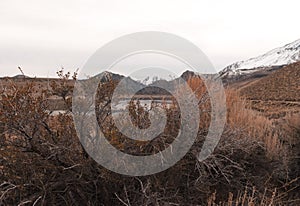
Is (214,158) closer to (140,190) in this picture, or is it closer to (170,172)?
(170,172)

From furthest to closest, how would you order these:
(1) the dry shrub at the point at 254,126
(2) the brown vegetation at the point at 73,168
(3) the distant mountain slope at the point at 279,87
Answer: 1. (3) the distant mountain slope at the point at 279,87
2. (1) the dry shrub at the point at 254,126
3. (2) the brown vegetation at the point at 73,168

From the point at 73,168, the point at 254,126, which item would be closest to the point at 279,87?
the point at 254,126

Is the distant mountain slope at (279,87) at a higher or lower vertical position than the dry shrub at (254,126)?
higher

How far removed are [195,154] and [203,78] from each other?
8.18ft

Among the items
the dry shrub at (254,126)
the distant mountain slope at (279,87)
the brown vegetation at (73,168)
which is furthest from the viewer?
the distant mountain slope at (279,87)

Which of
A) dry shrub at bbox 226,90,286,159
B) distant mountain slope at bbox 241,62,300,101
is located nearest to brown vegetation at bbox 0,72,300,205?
dry shrub at bbox 226,90,286,159

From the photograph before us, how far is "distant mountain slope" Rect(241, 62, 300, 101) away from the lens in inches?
1352

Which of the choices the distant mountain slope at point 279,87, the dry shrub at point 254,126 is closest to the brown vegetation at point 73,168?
the dry shrub at point 254,126

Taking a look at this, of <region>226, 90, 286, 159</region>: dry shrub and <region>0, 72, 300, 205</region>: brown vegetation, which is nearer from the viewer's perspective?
<region>0, 72, 300, 205</region>: brown vegetation

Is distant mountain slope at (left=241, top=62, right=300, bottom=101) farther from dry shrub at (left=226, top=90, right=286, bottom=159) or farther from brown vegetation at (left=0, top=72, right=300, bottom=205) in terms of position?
brown vegetation at (left=0, top=72, right=300, bottom=205)

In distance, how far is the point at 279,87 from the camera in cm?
3838

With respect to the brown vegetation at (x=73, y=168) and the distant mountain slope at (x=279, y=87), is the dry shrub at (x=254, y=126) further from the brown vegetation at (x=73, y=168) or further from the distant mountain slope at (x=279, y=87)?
the distant mountain slope at (x=279, y=87)

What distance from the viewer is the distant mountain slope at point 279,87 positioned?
34.3 m

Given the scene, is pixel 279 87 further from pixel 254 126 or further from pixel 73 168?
pixel 73 168
